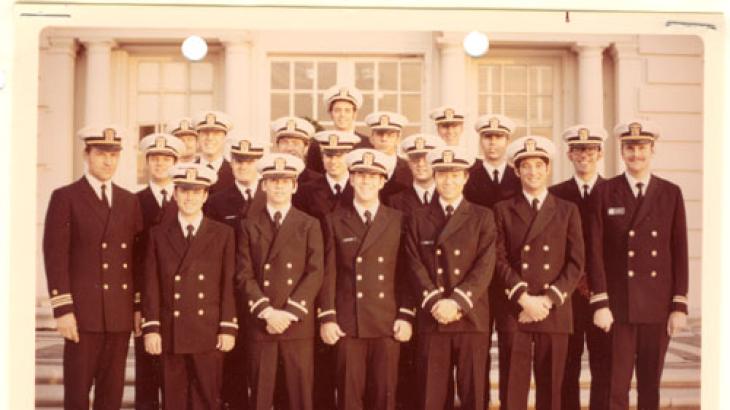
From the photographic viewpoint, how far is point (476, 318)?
348 centimetres

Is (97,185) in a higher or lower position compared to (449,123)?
lower

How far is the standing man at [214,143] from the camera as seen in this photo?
137 inches

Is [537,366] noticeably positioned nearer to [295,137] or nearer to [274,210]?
[274,210]

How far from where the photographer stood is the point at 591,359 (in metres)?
3.61

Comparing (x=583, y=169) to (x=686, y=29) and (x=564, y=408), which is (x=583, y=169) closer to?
(x=686, y=29)

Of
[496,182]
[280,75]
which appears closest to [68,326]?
[280,75]

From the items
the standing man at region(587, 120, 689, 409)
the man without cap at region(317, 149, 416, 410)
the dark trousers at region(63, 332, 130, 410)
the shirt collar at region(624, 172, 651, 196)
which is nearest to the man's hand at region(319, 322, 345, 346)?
the man without cap at region(317, 149, 416, 410)

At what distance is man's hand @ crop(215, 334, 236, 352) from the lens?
3451mm

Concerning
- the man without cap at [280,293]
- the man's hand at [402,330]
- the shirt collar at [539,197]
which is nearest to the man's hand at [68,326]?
the man without cap at [280,293]

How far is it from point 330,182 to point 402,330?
0.61 meters

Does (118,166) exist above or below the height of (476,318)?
above

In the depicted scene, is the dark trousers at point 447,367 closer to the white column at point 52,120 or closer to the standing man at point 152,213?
the standing man at point 152,213

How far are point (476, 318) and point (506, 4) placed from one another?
44.9 inches

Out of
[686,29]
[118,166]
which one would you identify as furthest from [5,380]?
[686,29]
